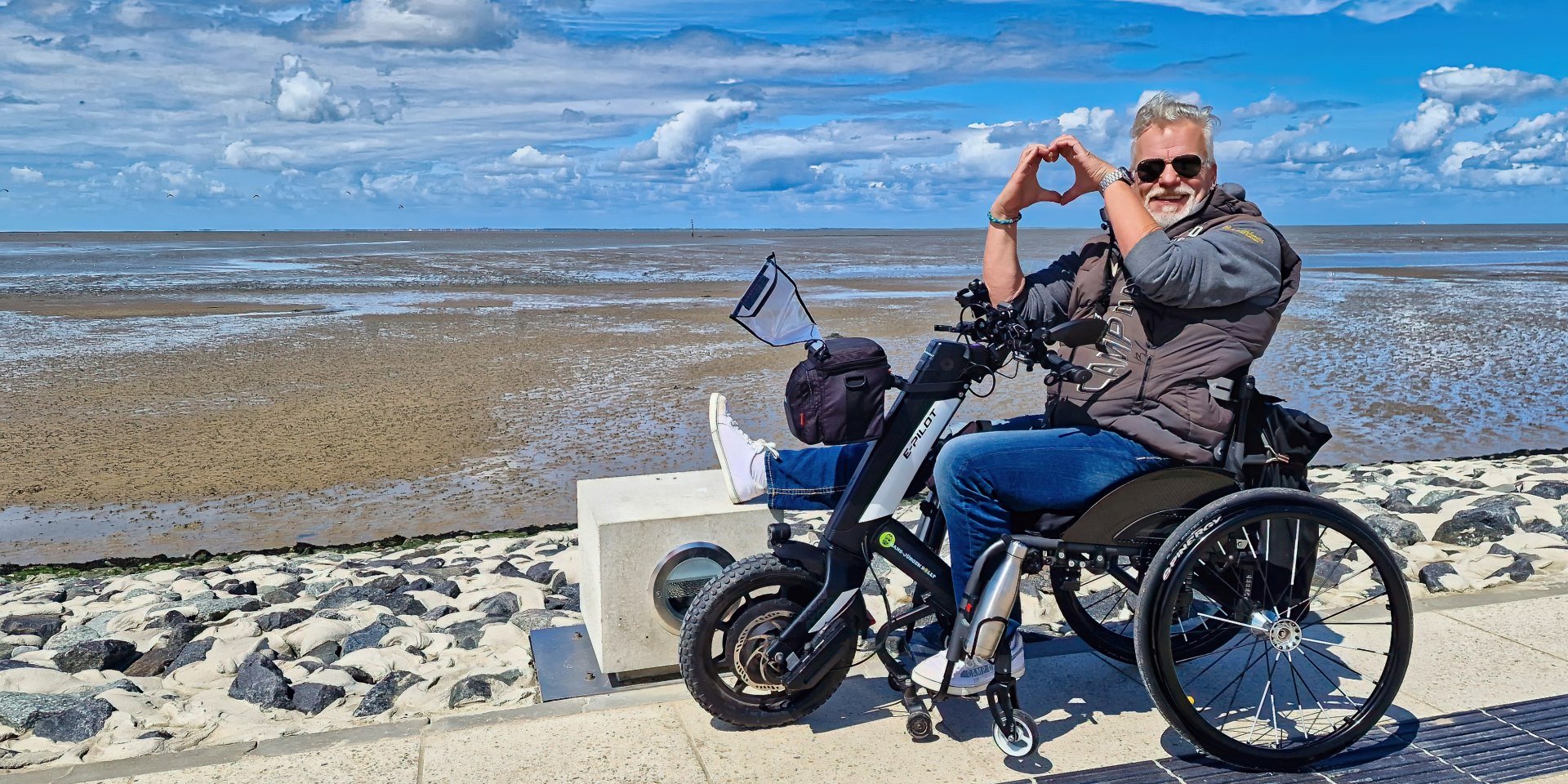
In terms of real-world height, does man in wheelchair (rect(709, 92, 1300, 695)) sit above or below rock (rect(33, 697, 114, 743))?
above

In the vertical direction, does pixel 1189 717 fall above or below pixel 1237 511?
below

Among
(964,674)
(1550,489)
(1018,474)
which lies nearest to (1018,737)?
(964,674)

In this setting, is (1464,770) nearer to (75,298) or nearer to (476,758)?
(476,758)

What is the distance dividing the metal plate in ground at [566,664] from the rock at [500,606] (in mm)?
984

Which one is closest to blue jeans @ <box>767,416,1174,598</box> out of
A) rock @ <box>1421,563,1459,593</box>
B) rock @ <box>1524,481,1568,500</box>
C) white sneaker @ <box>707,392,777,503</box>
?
white sneaker @ <box>707,392,777,503</box>

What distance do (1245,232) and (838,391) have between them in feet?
4.20

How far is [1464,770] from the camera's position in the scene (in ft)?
12.0

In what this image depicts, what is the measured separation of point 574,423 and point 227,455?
10.5ft

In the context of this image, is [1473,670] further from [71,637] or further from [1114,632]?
[71,637]

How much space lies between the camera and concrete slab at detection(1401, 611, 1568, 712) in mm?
4184

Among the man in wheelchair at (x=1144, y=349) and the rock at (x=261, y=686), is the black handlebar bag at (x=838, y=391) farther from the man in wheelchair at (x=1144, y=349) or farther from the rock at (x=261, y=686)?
the rock at (x=261, y=686)

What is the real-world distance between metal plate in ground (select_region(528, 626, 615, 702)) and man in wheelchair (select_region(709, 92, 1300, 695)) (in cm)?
122

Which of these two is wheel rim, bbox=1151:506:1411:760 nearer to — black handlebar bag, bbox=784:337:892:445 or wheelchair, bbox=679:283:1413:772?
wheelchair, bbox=679:283:1413:772

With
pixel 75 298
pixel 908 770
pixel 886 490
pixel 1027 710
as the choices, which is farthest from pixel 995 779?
pixel 75 298
